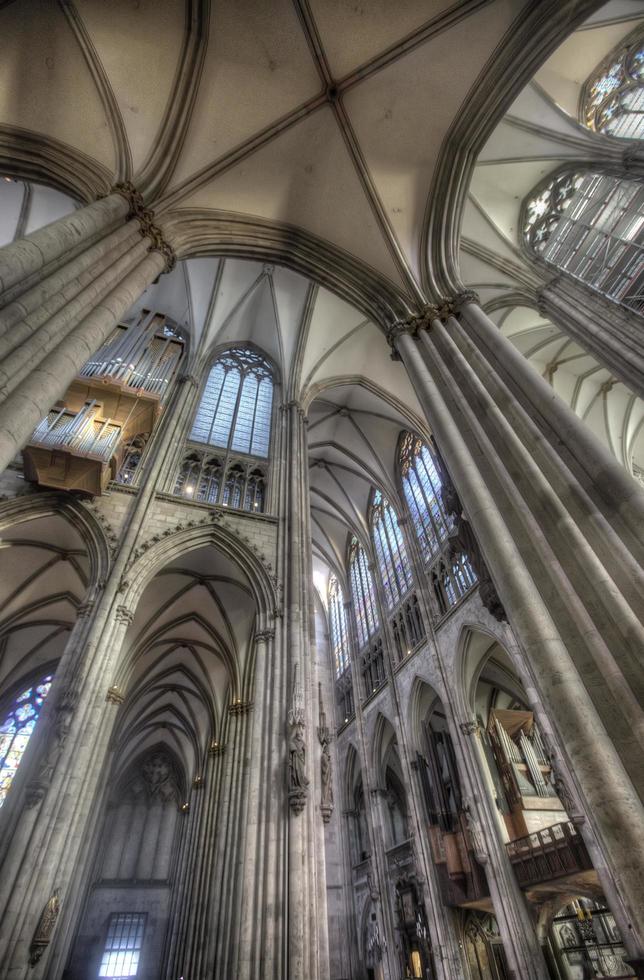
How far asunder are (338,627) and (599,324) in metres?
16.3

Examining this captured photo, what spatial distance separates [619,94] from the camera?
34.9 feet

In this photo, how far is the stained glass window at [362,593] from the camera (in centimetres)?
1862

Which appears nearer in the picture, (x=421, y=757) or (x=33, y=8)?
(x=33, y=8)

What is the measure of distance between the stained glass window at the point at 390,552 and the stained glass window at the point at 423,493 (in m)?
1.21

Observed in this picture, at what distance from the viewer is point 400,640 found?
1598 cm

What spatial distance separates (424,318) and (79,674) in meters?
7.66

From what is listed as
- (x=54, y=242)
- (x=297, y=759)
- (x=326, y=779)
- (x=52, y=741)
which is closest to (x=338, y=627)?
(x=326, y=779)

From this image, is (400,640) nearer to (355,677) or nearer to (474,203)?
(355,677)

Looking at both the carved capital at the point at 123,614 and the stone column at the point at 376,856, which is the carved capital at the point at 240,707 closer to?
the carved capital at the point at 123,614

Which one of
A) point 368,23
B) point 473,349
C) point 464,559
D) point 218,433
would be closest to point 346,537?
point 464,559

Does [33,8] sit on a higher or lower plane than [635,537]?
higher

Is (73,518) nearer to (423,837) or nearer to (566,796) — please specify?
(566,796)

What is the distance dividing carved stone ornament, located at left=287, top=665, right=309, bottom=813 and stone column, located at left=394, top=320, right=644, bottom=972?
4.12 m

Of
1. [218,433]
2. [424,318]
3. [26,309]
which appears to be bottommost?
[26,309]
